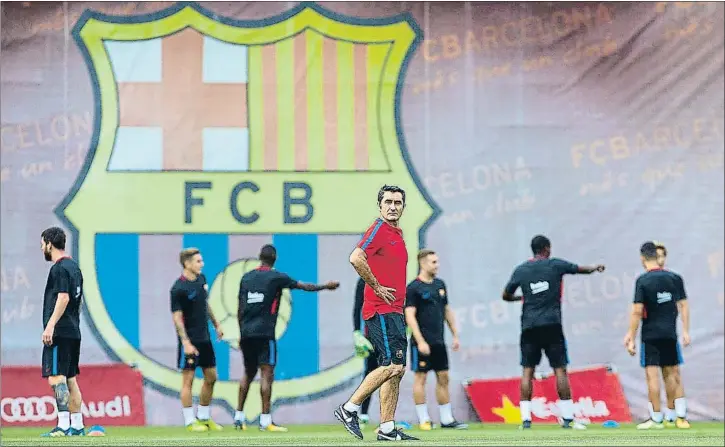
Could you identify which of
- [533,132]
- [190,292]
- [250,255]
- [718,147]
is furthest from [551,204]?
[190,292]

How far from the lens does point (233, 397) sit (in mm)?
14711

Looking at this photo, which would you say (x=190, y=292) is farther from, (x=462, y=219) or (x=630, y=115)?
(x=630, y=115)

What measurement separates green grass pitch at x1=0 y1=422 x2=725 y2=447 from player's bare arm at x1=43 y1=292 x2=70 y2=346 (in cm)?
84

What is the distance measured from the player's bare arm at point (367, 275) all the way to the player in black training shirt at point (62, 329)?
3.21 metres

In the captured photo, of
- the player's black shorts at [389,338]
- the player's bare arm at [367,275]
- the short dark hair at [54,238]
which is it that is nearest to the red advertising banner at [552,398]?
the short dark hair at [54,238]

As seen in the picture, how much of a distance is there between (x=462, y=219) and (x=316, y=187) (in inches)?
66.1

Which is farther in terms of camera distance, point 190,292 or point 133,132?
point 133,132

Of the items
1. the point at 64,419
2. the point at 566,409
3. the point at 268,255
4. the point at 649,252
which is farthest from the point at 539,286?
the point at 64,419

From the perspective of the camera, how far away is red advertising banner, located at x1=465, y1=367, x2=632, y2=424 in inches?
575

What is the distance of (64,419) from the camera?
11359mm

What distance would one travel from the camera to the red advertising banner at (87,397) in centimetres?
1441

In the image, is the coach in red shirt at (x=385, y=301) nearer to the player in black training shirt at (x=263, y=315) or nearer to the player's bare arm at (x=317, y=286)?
the player's bare arm at (x=317, y=286)

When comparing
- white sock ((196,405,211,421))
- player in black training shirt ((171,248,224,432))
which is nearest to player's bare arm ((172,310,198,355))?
player in black training shirt ((171,248,224,432))

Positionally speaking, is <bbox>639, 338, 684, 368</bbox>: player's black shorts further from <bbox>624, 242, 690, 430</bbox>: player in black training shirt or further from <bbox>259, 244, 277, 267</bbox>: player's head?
<bbox>259, 244, 277, 267</bbox>: player's head
